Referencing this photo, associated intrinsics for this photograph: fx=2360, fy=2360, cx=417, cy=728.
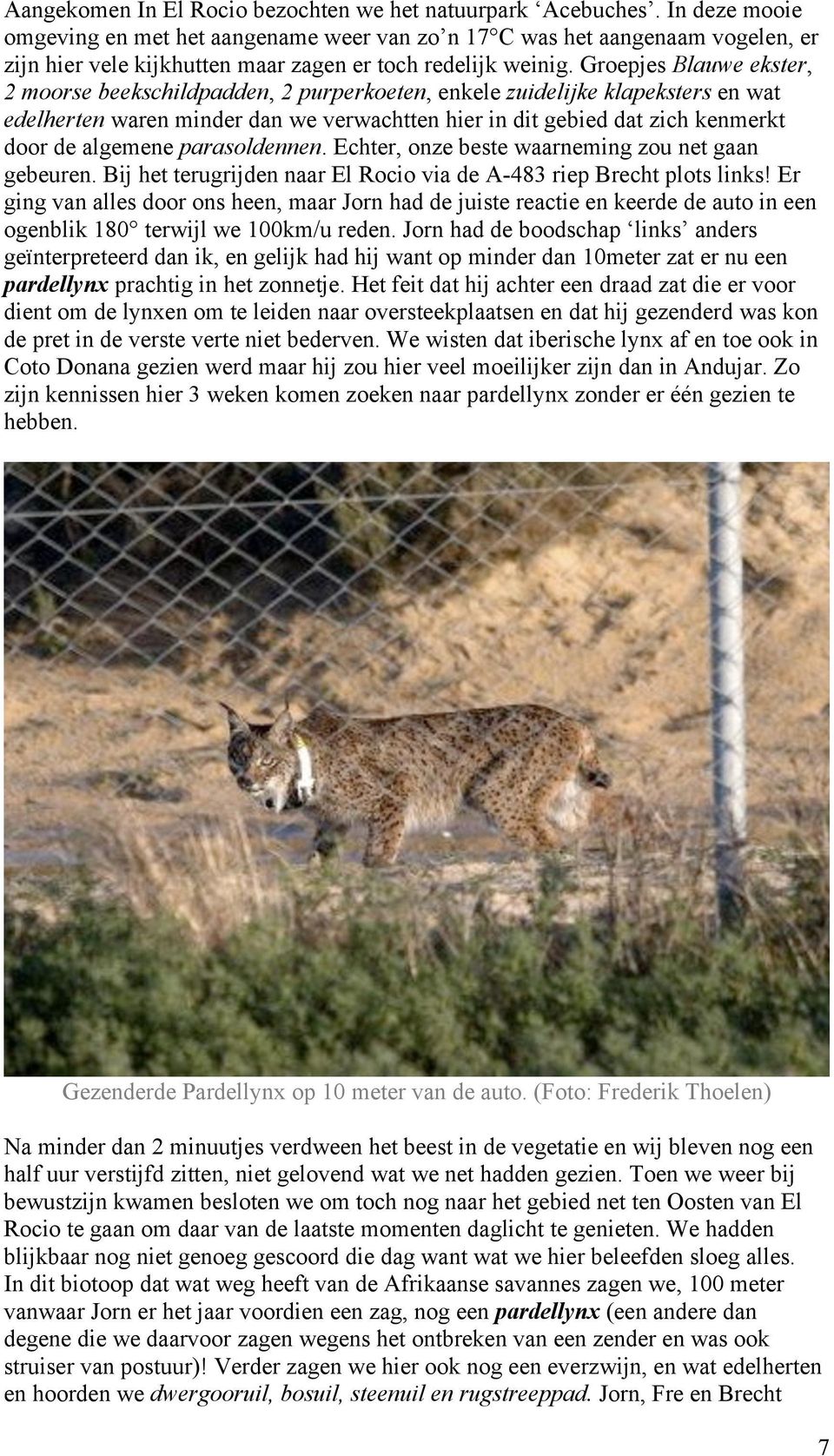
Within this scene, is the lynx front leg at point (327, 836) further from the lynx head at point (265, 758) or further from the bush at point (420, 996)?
the bush at point (420, 996)

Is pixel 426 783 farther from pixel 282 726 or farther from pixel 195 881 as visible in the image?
pixel 195 881

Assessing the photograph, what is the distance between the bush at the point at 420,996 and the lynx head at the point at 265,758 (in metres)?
2.82

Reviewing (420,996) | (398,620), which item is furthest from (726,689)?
(398,620)

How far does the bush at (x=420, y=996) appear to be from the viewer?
18.1ft

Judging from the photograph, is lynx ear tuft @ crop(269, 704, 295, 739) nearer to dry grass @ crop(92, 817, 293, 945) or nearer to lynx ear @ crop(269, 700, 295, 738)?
lynx ear @ crop(269, 700, 295, 738)

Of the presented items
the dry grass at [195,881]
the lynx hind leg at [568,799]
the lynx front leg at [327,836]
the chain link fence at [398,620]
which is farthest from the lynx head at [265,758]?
the dry grass at [195,881]

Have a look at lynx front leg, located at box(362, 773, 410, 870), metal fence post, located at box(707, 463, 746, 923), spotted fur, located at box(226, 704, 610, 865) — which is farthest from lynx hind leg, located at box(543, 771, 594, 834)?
metal fence post, located at box(707, 463, 746, 923)

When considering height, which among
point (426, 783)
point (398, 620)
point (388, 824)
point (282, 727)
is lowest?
point (388, 824)

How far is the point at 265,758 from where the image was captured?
8.80 m

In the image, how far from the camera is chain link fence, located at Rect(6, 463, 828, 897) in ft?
37.8

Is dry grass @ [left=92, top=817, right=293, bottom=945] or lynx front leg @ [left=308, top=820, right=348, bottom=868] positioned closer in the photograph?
dry grass @ [left=92, top=817, right=293, bottom=945]

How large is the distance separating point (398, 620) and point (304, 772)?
3.53 meters

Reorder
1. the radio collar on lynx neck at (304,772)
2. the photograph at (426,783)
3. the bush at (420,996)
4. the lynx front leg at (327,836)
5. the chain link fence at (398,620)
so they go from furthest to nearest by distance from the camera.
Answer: the chain link fence at (398,620) → the radio collar on lynx neck at (304,772) → the lynx front leg at (327,836) → the photograph at (426,783) → the bush at (420,996)
